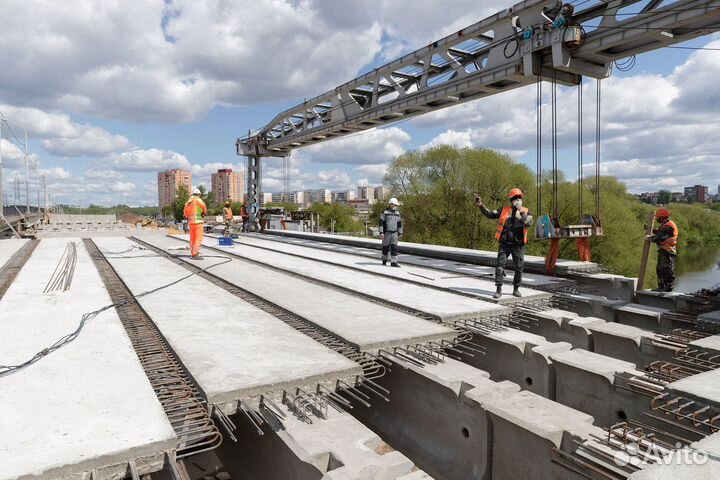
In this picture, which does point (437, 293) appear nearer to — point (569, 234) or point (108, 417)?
point (569, 234)

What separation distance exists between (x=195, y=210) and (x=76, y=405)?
7.72 metres

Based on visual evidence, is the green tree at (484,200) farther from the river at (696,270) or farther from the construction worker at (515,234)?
the construction worker at (515,234)

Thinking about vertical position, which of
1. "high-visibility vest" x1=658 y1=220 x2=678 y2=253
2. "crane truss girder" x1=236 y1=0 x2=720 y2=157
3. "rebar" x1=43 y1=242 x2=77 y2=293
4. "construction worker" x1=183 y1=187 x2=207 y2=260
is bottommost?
"rebar" x1=43 y1=242 x2=77 y2=293

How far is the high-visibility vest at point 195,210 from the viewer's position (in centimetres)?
1043

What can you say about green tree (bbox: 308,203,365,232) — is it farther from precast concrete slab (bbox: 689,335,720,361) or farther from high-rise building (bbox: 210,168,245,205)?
high-rise building (bbox: 210,168,245,205)

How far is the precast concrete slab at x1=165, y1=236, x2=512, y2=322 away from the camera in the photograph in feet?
19.2

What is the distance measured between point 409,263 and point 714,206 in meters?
62.8

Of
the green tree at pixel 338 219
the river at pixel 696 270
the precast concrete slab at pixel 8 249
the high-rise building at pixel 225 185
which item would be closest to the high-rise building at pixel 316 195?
the high-rise building at pixel 225 185

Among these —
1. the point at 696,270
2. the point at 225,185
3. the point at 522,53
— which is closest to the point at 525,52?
the point at 522,53

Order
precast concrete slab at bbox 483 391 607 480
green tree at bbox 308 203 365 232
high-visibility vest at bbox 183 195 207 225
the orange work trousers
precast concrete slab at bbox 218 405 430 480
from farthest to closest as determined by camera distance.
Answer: green tree at bbox 308 203 365 232, the orange work trousers, high-visibility vest at bbox 183 195 207 225, precast concrete slab at bbox 483 391 607 480, precast concrete slab at bbox 218 405 430 480

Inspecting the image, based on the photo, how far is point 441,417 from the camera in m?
4.11

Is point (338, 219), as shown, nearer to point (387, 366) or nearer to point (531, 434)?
point (387, 366)

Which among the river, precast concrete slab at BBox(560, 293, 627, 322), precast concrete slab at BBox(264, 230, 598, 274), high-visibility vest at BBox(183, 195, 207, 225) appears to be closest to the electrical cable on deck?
high-visibility vest at BBox(183, 195, 207, 225)

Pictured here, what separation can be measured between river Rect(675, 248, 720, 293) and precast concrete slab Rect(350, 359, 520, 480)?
35766 mm
